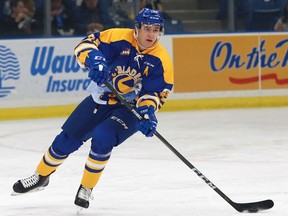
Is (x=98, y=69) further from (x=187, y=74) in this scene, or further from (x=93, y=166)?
(x=187, y=74)

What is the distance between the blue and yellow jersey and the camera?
15.3 feet

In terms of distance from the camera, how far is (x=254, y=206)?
465 centimetres

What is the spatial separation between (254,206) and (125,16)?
5.24m

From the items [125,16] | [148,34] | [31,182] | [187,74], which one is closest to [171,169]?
[31,182]

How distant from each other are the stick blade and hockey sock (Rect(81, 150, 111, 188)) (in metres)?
0.68

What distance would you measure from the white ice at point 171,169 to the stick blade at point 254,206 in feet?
0.09

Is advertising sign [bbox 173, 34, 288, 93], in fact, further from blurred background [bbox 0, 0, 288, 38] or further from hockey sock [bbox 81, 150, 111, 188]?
hockey sock [bbox 81, 150, 111, 188]

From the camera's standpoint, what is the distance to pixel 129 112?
4703 millimetres

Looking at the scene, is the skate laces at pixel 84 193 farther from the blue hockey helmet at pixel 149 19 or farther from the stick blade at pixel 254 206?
the blue hockey helmet at pixel 149 19

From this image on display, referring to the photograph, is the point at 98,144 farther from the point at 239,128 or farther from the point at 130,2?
the point at 130,2

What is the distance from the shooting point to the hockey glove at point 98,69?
4.47 m

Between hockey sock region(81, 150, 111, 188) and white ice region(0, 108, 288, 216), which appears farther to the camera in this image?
white ice region(0, 108, 288, 216)

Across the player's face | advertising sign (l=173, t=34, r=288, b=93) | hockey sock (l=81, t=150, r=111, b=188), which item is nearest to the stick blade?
hockey sock (l=81, t=150, r=111, b=188)

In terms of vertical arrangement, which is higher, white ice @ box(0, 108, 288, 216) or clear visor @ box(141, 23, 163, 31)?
clear visor @ box(141, 23, 163, 31)
